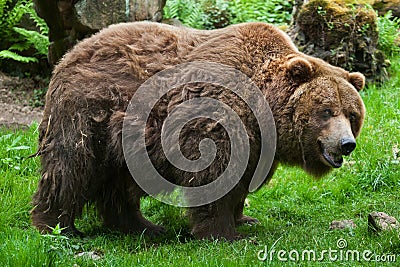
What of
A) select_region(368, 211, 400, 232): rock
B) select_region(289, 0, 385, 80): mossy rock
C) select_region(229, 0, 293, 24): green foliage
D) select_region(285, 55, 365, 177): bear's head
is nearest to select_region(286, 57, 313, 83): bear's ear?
select_region(285, 55, 365, 177): bear's head

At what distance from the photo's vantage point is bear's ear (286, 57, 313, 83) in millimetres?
6082

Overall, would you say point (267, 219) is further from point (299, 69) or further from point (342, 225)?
point (299, 69)

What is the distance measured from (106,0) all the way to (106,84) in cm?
377

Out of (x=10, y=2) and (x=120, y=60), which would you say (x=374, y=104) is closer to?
(x=120, y=60)

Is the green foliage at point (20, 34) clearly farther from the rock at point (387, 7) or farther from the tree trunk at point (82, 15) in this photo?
the rock at point (387, 7)

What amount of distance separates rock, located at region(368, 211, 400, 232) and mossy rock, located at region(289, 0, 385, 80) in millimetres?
5262

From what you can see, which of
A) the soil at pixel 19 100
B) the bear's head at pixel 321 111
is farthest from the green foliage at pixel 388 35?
the soil at pixel 19 100

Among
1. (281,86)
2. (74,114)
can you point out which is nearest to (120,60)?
(74,114)

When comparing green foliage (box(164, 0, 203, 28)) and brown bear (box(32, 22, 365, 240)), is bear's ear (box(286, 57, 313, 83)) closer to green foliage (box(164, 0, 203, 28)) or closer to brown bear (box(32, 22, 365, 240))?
brown bear (box(32, 22, 365, 240))

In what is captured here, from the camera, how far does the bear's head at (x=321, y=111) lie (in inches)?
238

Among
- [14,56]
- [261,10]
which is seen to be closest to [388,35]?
[261,10]

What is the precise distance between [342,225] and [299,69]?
1.70 meters

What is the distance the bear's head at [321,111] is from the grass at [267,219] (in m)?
0.84

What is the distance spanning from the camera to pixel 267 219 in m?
7.23
